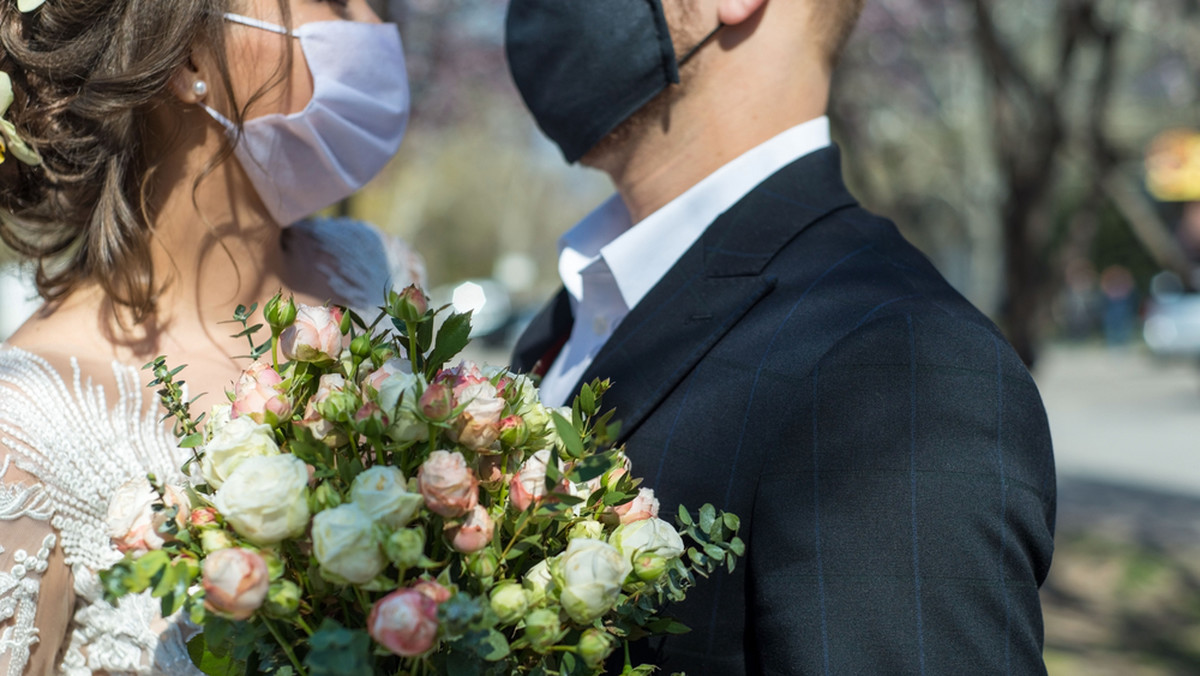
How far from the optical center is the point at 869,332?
1.55 metres

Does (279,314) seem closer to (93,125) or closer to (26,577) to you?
(26,577)

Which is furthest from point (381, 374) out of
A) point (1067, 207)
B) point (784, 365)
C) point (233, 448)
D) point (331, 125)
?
point (1067, 207)

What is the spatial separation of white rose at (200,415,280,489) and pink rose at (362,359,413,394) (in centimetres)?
13

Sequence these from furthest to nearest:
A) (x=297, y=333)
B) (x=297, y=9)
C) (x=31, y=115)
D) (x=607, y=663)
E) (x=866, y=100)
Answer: (x=866, y=100) → (x=297, y=9) → (x=31, y=115) → (x=607, y=663) → (x=297, y=333)

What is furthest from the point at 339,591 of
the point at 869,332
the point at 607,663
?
the point at 869,332

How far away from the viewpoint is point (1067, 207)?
1012 inches

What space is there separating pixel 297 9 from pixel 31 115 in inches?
21.4

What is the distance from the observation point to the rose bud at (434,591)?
1031 mm

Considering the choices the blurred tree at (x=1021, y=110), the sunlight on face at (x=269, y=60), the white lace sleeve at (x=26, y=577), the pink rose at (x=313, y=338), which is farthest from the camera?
the blurred tree at (x=1021, y=110)

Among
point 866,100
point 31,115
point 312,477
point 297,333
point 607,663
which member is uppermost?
point 31,115

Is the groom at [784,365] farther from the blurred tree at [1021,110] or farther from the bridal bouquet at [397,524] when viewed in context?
the blurred tree at [1021,110]

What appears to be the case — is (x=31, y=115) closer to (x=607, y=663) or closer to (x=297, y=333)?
(x=297, y=333)

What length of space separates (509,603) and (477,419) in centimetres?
20

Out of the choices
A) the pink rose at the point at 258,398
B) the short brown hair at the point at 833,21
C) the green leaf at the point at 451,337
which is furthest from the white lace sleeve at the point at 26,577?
the short brown hair at the point at 833,21
